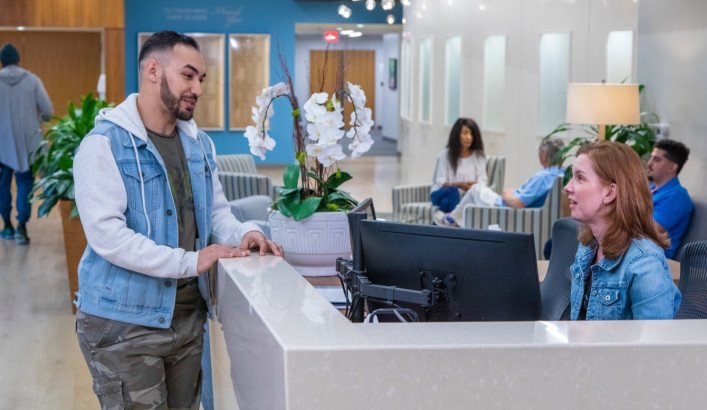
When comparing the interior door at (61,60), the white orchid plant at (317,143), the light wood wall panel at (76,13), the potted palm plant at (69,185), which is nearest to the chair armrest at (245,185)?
the potted palm plant at (69,185)

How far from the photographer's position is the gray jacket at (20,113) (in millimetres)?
11086

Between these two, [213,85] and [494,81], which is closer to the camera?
[494,81]

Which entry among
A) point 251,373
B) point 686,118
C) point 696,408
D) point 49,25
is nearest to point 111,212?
point 251,373

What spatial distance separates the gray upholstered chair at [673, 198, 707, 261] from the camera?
666cm

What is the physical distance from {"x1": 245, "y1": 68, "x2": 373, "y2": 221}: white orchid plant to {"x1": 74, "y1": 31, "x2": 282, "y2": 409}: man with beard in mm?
690

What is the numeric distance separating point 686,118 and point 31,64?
44.3 feet

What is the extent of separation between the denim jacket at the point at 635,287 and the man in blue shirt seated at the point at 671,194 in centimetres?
397

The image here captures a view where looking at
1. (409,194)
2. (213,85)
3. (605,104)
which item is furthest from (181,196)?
(213,85)

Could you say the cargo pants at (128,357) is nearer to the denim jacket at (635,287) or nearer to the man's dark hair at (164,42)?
the man's dark hair at (164,42)

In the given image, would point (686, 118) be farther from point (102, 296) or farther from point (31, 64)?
point (31, 64)

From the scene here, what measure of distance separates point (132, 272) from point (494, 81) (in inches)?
428

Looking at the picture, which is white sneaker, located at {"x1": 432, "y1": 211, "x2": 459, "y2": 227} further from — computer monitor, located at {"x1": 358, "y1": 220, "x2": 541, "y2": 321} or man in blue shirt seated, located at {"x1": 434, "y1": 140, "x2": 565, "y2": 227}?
computer monitor, located at {"x1": 358, "y1": 220, "x2": 541, "y2": 321}

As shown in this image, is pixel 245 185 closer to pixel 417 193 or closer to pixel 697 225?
pixel 417 193

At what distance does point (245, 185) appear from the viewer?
9602 millimetres
